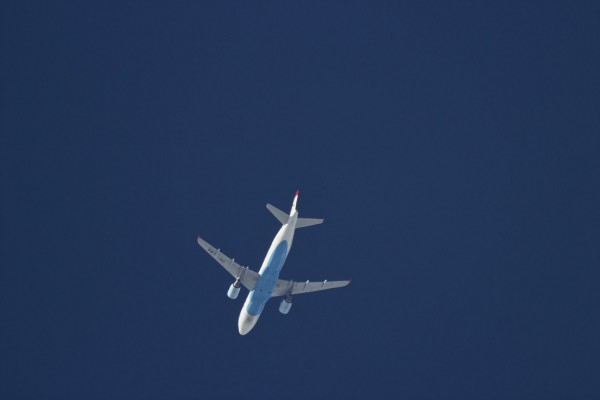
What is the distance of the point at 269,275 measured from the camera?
4606 inches

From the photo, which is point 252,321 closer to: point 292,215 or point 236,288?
point 236,288

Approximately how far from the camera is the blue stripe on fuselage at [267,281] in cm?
11556

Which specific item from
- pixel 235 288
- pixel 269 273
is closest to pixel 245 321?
pixel 235 288

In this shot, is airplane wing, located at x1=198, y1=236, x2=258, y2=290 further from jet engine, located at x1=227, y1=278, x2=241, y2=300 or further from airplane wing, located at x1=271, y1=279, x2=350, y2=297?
airplane wing, located at x1=271, y1=279, x2=350, y2=297

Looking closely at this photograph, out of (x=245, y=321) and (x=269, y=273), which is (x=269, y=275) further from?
(x=245, y=321)

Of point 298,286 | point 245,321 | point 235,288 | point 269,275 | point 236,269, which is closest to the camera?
point 269,275

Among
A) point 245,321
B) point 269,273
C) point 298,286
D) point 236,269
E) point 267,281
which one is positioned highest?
point 236,269

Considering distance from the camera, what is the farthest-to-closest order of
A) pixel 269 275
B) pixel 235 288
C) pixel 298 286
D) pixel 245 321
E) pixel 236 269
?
1. pixel 298 286
2. pixel 245 321
3. pixel 236 269
4. pixel 235 288
5. pixel 269 275

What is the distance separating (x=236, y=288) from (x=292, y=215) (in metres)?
11.8

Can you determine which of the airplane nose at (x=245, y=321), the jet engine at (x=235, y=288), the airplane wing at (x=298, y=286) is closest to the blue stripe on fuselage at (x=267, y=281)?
the airplane nose at (x=245, y=321)

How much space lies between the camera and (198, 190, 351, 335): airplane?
116 meters

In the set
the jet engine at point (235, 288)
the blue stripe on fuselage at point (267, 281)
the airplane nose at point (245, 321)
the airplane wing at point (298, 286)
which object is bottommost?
the airplane nose at point (245, 321)

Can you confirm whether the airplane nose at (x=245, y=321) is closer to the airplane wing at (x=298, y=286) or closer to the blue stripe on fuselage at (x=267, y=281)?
the blue stripe on fuselage at (x=267, y=281)

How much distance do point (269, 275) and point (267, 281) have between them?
1.20 m
